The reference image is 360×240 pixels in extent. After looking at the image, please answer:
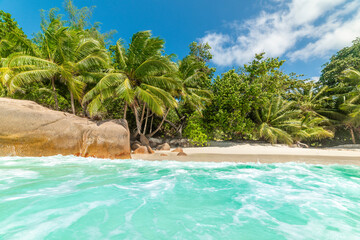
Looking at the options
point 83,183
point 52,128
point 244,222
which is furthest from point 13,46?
point 244,222

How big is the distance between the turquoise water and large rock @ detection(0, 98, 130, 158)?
252cm

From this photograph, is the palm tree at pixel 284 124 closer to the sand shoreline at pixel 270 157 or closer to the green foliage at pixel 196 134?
the sand shoreline at pixel 270 157

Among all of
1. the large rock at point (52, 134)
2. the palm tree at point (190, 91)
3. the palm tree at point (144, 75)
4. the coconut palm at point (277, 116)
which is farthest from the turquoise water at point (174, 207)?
the coconut palm at point (277, 116)

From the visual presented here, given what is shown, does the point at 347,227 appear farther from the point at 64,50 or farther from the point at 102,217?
the point at 64,50

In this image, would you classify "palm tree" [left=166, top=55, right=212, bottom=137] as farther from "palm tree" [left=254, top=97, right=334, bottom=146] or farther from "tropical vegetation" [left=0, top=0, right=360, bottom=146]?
"palm tree" [left=254, top=97, right=334, bottom=146]

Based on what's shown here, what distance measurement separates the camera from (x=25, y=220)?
6.83ft

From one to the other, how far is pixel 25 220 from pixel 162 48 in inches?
415

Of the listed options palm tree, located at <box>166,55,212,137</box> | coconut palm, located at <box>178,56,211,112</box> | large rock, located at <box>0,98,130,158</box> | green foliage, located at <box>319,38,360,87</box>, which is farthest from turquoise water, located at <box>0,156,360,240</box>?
green foliage, located at <box>319,38,360,87</box>

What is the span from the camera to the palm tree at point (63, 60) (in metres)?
8.36

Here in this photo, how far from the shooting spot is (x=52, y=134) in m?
6.59

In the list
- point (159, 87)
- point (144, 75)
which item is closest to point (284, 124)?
point (159, 87)

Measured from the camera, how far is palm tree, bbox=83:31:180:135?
9.30 meters

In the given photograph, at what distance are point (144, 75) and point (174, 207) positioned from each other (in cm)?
917

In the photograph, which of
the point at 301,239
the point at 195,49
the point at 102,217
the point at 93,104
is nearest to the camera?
the point at 301,239
